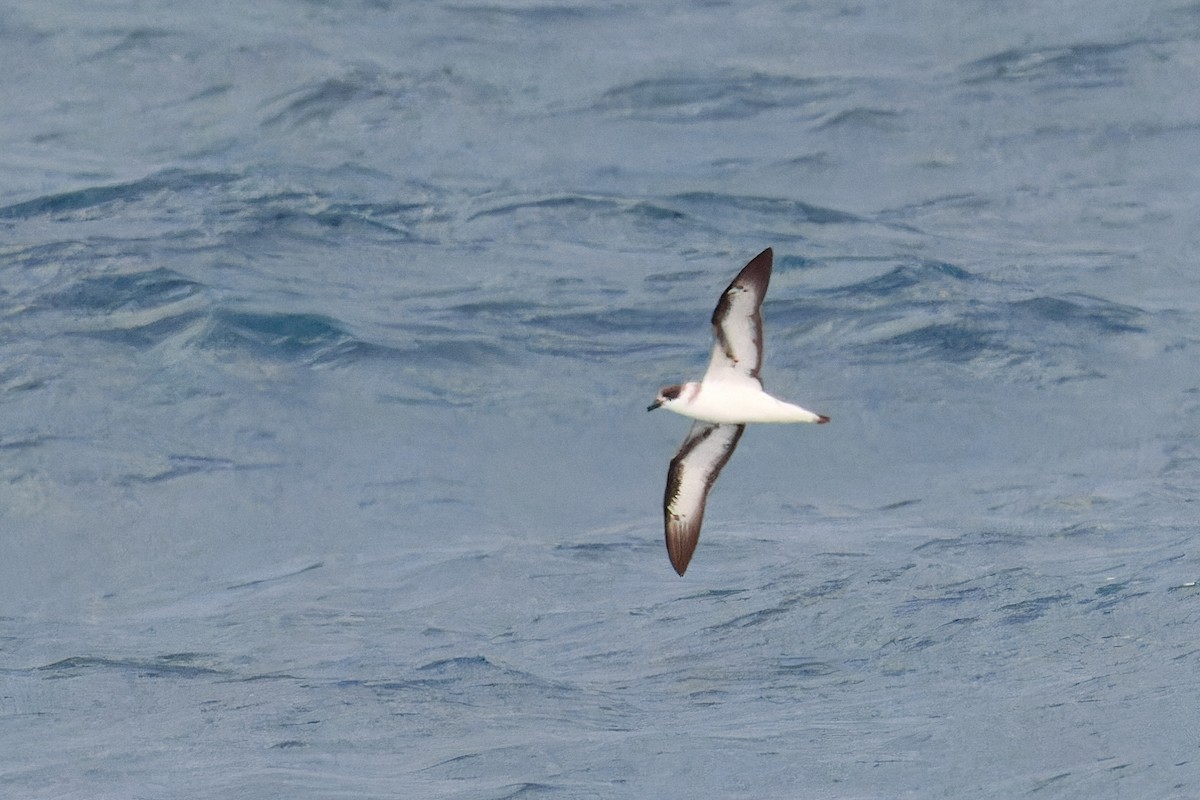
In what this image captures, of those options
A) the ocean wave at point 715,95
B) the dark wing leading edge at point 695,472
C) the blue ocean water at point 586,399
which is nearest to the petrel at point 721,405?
the dark wing leading edge at point 695,472

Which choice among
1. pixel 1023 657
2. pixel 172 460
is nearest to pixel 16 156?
pixel 172 460

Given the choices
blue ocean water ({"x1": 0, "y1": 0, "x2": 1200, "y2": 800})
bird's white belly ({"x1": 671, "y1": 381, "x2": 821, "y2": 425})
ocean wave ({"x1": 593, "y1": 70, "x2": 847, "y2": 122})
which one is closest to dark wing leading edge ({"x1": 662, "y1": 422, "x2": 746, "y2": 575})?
bird's white belly ({"x1": 671, "y1": 381, "x2": 821, "y2": 425})

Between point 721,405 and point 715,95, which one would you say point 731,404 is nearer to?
point 721,405

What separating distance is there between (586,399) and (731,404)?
8.48m

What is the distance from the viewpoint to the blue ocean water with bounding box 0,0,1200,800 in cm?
1636

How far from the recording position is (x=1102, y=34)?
2780 cm

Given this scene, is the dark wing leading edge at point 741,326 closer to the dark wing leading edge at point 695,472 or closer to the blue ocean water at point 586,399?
the dark wing leading edge at point 695,472

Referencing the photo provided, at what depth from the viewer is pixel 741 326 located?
43.6 ft

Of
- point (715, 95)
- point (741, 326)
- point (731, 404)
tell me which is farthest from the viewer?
point (715, 95)

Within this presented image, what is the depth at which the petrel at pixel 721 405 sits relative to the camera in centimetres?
1301

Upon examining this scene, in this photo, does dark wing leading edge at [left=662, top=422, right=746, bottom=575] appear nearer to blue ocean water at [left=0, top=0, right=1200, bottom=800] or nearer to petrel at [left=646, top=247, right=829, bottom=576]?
petrel at [left=646, top=247, right=829, bottom=576]

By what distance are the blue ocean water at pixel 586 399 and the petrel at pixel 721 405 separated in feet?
7.65

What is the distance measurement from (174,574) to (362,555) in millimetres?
1813

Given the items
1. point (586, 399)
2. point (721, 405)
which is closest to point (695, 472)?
point (721, 405)
